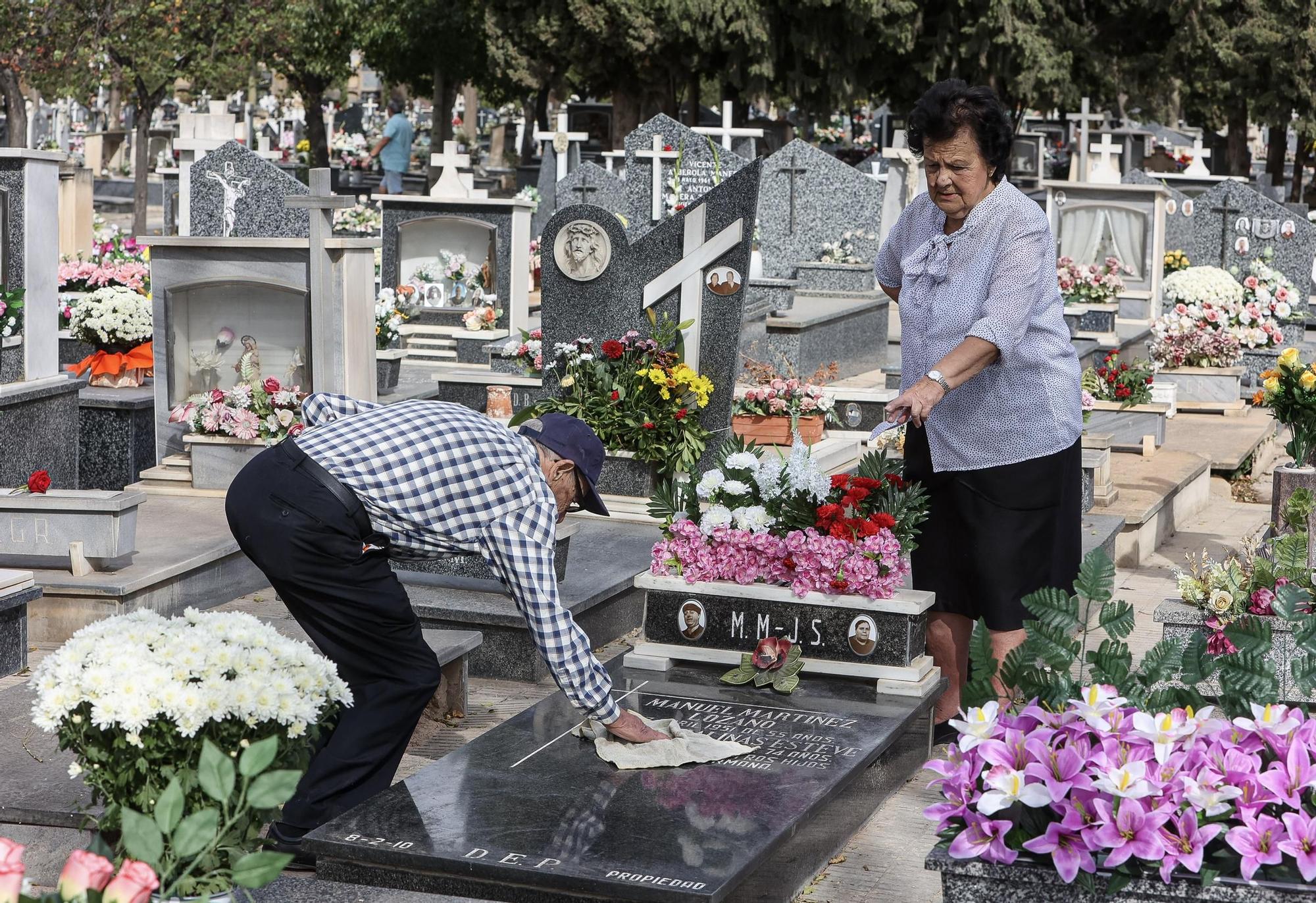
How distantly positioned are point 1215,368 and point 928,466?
7503 mm

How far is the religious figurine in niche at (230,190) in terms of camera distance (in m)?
11.4

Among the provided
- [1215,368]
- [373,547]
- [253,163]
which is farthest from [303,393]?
[1215,368]

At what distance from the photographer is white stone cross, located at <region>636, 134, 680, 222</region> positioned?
14.8m

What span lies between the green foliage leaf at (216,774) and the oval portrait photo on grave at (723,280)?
18.5 feet

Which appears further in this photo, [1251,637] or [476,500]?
[476,500]

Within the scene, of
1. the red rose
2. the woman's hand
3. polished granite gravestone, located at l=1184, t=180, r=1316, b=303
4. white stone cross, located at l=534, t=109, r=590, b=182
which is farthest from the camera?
white stone cross, located at l=534, t=109, r=590, b=182

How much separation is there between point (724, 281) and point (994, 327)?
138 inches

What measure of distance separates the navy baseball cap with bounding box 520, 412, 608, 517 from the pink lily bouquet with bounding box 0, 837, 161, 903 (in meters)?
1.85

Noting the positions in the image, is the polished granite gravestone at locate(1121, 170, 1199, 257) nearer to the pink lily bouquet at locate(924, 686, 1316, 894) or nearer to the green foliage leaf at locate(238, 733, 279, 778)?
the pink lily bouquet at locate(924, 686, 1316, 894)

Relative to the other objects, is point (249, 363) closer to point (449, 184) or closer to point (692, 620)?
point (692, 620)

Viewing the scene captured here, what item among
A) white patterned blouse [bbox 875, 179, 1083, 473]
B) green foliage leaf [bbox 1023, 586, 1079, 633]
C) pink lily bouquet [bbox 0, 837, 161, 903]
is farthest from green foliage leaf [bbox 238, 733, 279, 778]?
white patterned blouse [bbox 875, 179, 1083, 473]

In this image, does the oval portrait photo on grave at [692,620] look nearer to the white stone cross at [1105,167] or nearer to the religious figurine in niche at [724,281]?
the religious figurine in niche at [724,281]

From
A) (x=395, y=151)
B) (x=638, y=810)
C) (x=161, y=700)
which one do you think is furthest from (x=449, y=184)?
(x=395, y=151)

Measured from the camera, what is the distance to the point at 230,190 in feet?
37.6
